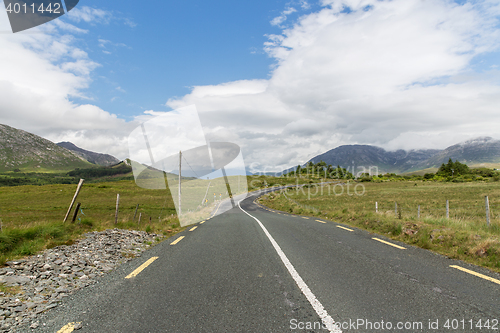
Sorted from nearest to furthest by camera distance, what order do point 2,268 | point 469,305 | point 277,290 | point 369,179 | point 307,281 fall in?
1. point 469,305
2. point 277,290
3. point 307,281
4. point 2,268
5. point 369,179

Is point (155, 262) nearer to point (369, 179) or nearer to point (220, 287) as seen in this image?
point (220, 287)

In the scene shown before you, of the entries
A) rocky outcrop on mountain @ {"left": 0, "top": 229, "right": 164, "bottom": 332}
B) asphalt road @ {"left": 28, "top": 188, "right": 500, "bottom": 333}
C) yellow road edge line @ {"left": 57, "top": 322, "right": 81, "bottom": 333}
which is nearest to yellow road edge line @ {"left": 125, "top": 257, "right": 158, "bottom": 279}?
asphalt road @ {"left": 28, "top": 188, "right": 500, "bottom": 333}

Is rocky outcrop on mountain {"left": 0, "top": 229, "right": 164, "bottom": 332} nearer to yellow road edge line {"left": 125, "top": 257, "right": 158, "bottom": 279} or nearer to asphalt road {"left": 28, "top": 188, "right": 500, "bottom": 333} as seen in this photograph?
asphalt road {"left": 28, "top": 188, "right": 500, "bottom": 333}

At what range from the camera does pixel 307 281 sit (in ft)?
16.2

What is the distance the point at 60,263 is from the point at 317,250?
666cm

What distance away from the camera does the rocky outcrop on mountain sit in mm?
3779

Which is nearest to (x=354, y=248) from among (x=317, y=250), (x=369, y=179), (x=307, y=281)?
(x=317, y=250)

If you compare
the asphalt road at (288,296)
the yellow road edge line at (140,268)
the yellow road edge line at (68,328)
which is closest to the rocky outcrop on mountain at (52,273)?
the asphalt road at (288,296)

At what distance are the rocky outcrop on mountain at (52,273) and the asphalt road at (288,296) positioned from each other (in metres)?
0.33

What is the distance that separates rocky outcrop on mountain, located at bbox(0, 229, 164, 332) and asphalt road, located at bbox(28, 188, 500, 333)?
329mm

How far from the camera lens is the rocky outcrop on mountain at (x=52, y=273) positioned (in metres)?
3.78

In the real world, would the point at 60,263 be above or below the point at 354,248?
above

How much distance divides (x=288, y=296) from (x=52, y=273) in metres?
4.92

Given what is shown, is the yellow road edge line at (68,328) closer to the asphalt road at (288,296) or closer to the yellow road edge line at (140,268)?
the asphalt road at (288,296)
